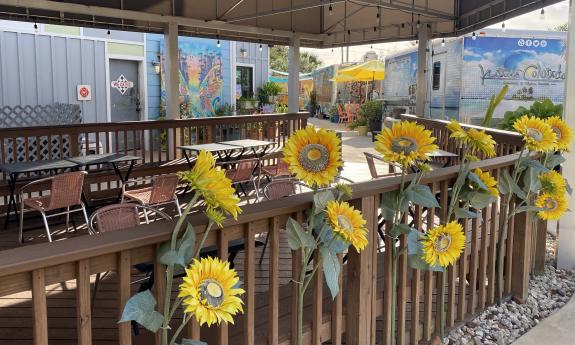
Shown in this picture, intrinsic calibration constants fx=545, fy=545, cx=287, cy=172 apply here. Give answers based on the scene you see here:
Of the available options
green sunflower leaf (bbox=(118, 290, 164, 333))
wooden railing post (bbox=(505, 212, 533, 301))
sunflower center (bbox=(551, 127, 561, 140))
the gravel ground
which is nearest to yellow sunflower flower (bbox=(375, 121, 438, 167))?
green sunflower leaf (bbox=(118, 290, 164, 333))

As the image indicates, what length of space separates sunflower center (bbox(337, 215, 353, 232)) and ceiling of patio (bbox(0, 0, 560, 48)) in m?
5.27

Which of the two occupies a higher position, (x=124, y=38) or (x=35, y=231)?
(x=124, y=38)

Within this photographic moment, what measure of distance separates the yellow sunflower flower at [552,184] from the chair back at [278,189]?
1.80 meters

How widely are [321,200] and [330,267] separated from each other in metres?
0.27

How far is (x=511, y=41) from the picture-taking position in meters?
11.2

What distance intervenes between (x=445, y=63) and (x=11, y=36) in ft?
29.7

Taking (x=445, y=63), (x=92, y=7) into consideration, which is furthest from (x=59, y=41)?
(x=445, y=63)

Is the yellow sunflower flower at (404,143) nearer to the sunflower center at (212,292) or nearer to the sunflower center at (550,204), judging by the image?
the sunflower center at (212,292)

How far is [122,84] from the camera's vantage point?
498 inches

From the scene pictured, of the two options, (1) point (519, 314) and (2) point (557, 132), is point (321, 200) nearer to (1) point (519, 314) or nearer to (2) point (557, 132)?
(2) point (557, 132)

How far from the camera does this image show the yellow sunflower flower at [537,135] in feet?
10.5

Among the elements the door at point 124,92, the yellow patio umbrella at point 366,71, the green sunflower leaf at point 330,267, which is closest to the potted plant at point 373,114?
the yellow patio umbrella at point 366,71

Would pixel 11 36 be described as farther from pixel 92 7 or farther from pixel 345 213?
pixel 345 213

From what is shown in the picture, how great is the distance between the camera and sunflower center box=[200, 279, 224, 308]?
1603 millimetres
